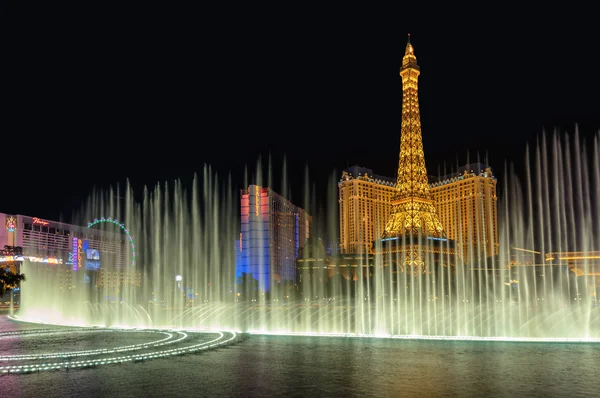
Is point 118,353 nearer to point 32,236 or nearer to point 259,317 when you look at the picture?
point 259,317

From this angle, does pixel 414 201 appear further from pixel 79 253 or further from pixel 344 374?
pixel 344 374

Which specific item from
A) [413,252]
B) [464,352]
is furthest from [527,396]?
[413,252]

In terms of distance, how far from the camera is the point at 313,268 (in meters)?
87.2

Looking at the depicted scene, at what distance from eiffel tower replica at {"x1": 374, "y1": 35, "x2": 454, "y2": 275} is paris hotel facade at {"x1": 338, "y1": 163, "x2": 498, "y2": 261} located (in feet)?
38.5

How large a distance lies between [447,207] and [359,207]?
60.4 ft

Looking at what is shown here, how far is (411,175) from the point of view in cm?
9081

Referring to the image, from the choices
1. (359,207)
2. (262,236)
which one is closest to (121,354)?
(262,236)

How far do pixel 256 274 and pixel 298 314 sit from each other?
69.1 metres

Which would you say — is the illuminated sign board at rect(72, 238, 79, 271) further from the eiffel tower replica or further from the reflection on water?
the reflection on water

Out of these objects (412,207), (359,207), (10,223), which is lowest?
(10,223)

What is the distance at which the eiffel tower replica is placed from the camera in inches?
3568

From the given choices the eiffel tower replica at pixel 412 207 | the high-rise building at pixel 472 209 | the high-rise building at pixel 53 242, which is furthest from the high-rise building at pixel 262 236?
the high-rise building at pixel 472 209

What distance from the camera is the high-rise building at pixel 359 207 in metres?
124

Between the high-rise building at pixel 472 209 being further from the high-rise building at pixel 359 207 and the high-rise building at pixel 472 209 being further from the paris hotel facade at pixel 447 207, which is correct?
the high-rise building at pixel 359 207
